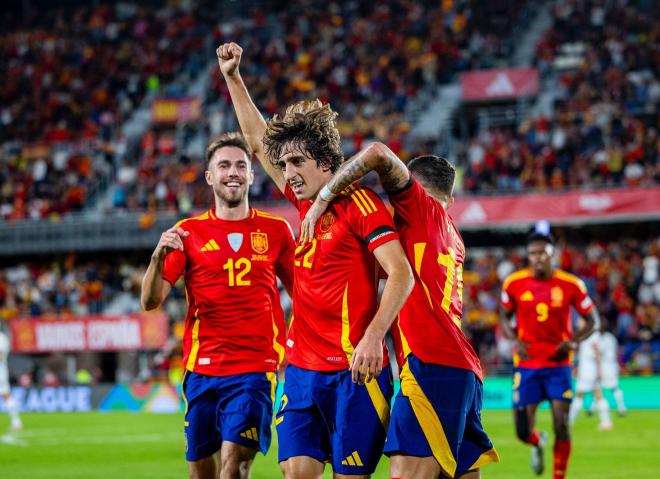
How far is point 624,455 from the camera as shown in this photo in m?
15.0

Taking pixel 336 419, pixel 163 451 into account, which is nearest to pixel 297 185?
pixel 336 419

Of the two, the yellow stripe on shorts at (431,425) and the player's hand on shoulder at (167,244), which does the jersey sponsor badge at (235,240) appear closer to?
the player's hand on shoulder at (167,244)

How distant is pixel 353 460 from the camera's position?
5.93 meters

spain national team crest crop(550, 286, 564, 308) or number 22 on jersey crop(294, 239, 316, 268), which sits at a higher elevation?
number 22 on jersey crop(294, 239, 316, 268)

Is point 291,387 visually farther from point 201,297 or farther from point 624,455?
point 624,455

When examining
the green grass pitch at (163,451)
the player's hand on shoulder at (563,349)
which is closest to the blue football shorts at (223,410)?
the player's hand on shoulder at (563,349)

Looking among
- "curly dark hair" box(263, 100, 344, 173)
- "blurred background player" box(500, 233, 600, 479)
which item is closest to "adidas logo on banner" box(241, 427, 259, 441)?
"curly dark hair" box(263, 100, 344, 173)

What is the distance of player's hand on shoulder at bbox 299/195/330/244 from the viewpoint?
19.5ft

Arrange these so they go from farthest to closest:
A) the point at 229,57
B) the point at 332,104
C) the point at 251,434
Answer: the point at 332,104, the point at 229,57, the point at 251,434

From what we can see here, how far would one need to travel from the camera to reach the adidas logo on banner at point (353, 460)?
5926 mm

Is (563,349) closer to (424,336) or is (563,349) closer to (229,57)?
(229,57)

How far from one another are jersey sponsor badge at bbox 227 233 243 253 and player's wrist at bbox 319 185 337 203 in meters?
2.01

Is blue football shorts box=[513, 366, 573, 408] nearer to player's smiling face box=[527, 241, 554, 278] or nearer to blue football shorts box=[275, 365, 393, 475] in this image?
player's smiling face box=[527, 241, 554, 278]

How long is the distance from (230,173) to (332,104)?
28693 mm
